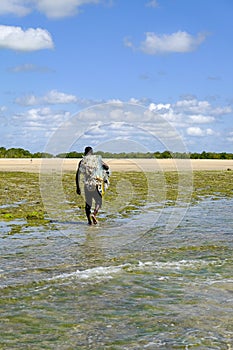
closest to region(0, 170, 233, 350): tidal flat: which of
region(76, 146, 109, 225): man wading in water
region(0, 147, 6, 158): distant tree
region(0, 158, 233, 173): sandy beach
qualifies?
region(76, 146, 109, 225): man wading in water

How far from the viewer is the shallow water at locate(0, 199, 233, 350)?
732 cm

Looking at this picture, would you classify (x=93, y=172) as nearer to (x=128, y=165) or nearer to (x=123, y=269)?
(x=123, y=269)

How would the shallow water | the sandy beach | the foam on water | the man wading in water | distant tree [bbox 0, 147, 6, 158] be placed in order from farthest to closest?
distant tree [bbox 0, 147, 6, 158], the sandy beach, the man wading in water, the foam on water, the shallow water

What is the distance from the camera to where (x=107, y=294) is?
9320 millimetres

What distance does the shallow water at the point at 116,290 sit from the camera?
732cm

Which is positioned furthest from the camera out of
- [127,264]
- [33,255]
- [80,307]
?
[33,255]

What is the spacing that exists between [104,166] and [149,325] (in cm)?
949

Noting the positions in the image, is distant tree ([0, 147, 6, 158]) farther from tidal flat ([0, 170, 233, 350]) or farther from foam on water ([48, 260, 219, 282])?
foam on water ([48, 260, 219, 282])

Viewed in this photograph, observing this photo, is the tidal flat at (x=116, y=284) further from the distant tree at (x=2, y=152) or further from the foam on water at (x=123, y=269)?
the distant tree at (x=2, y=152)

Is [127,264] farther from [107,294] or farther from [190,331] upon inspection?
[190,331]

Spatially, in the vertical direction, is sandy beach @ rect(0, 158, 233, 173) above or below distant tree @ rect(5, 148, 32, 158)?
below

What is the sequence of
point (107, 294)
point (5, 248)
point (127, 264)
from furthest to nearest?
point (5, 248) → point (127, 264) → point (107, 294)

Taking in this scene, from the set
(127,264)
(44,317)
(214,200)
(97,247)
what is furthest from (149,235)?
(214,200)

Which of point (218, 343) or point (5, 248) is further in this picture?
point (5, 248)
